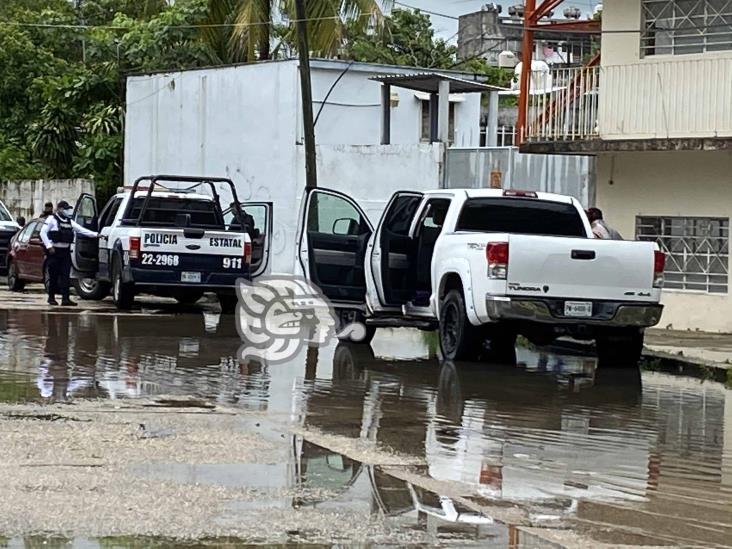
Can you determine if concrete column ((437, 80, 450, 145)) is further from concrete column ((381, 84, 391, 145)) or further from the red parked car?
the red parked car

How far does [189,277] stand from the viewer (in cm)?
2100

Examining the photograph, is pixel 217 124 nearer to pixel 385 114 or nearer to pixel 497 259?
pixel 385 114

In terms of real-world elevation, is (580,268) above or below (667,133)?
below

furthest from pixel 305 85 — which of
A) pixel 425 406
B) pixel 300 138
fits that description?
pixel 425 406

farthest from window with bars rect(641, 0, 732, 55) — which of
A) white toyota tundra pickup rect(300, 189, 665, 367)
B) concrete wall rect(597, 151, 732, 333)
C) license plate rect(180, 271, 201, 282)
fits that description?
license plate rect(180, 271, 201, 282)

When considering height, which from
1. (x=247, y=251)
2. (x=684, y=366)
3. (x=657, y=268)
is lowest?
(x=684, y=366)

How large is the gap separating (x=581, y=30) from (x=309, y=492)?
15070mm

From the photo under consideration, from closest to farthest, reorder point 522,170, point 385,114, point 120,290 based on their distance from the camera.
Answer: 1. point 120,290
2. point 522,170
3. point 385,114

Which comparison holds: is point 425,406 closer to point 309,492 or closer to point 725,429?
point 725,429

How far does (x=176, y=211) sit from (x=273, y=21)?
14710 mm

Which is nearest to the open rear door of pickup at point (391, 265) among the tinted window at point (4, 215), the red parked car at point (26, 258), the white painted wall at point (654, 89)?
the white painted wall at point (654, 89)

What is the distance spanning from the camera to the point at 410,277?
53.7 feet

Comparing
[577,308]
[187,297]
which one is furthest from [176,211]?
[577,308]

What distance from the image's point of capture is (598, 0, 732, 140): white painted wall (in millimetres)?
18781
